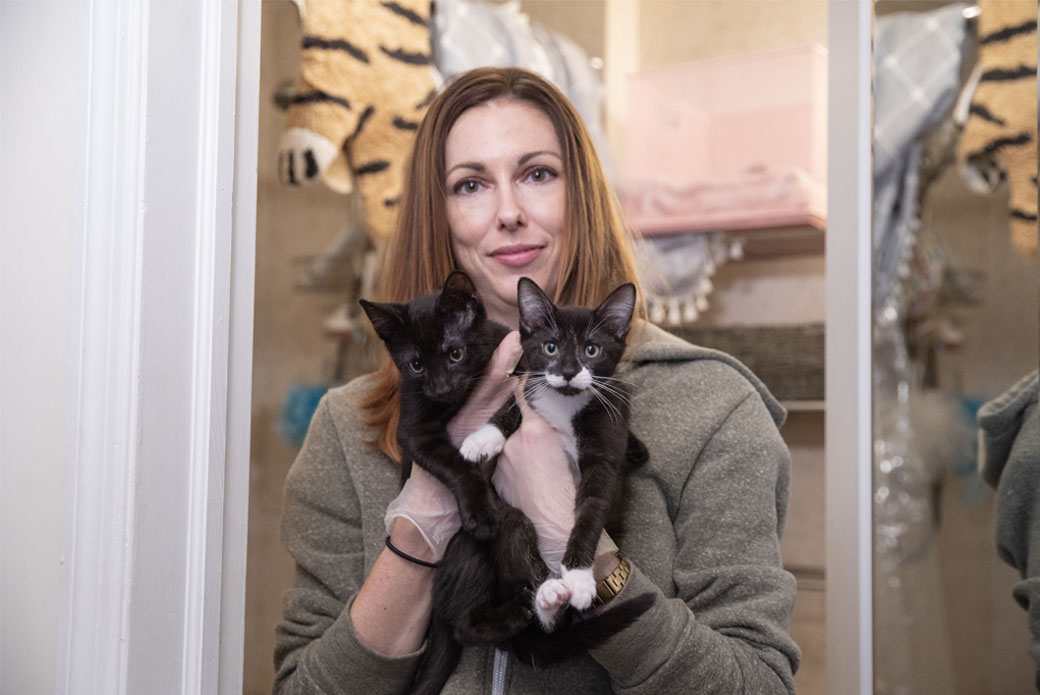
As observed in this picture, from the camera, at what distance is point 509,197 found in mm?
921

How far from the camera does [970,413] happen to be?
36.8 inches

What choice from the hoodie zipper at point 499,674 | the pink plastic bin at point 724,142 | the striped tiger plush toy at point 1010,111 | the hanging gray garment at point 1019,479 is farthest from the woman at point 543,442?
the pink plastic bin at point 724,142

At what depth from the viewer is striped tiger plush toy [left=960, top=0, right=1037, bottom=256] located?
884 mm

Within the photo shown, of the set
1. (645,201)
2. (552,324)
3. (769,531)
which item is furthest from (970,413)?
(645,201)

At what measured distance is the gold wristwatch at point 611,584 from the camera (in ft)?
2.55

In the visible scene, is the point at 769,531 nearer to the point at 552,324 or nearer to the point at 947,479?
the point at 947,479

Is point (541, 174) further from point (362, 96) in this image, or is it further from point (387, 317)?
point (362, 96)

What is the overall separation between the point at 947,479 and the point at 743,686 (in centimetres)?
34

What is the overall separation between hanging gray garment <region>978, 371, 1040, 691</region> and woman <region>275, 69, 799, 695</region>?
0.21m

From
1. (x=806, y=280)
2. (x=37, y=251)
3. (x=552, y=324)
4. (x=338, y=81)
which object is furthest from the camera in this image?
(x=806, y=280)

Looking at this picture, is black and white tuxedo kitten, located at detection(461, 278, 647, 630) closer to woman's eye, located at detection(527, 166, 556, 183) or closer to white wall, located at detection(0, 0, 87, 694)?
woman's eye, located at detection(527, 166, 556, 183)

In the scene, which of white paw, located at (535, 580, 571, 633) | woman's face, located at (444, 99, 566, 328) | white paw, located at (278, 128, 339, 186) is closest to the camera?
white paw, located at (535, 580, 571, 633)

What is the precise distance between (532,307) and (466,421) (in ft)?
0.41

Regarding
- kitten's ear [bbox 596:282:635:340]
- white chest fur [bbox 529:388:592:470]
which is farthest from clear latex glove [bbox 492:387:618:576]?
kitten's ear [bbox 596:282:635:340]
